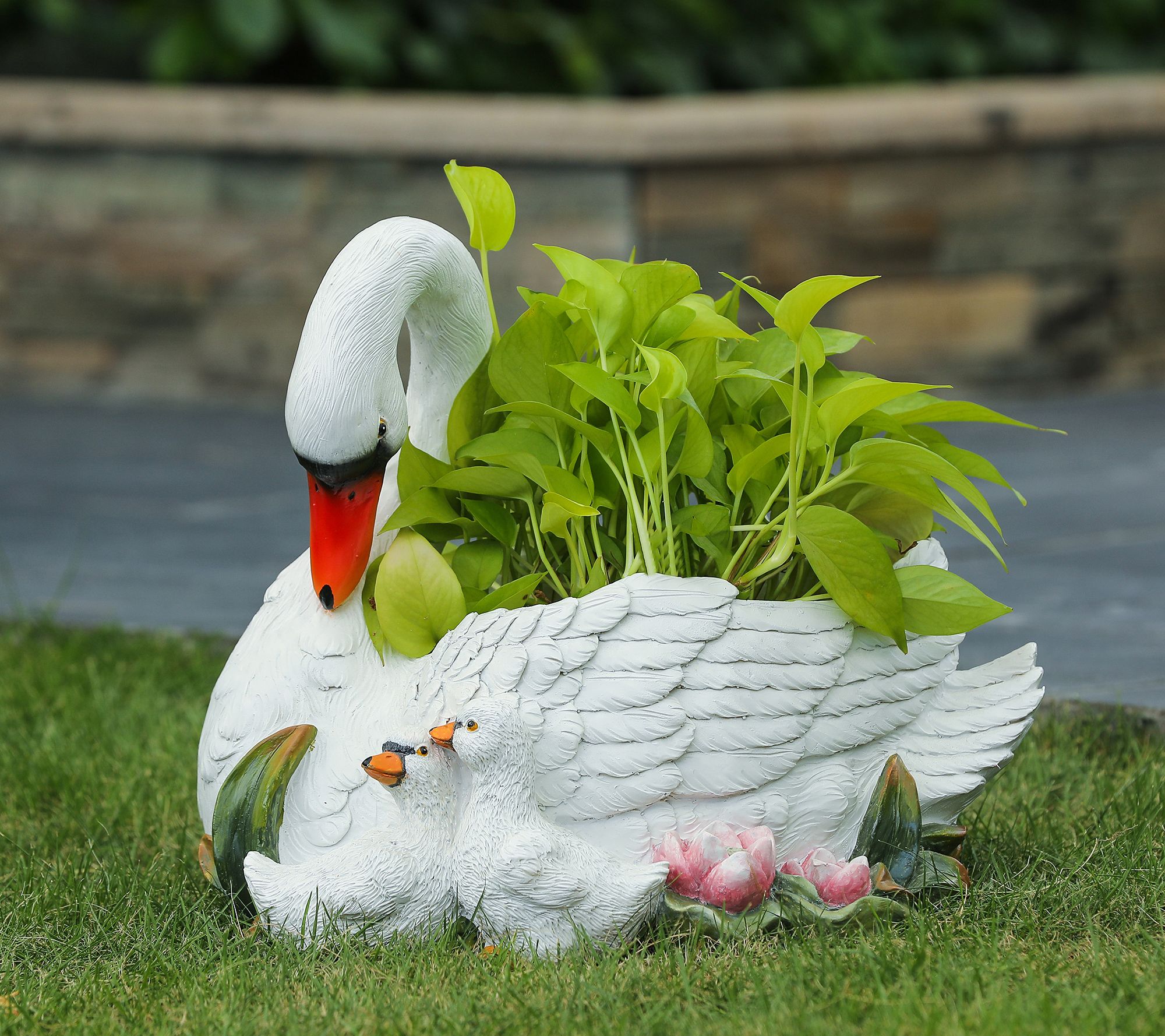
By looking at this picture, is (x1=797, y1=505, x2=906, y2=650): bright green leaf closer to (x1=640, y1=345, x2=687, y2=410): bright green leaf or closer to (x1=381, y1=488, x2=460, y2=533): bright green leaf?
(x1=640, y1=345, x2=687, y2=410): bright green leaf

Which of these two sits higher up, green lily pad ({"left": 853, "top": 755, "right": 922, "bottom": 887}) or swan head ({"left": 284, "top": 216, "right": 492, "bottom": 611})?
swan head ({"left": 284, "top": 216, "right": 492, "bottom": 611})

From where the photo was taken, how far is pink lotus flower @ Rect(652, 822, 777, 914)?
1.67 metres

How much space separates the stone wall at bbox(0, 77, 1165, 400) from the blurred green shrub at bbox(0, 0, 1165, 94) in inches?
23.5

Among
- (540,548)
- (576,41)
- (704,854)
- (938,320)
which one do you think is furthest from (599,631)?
(576,41)

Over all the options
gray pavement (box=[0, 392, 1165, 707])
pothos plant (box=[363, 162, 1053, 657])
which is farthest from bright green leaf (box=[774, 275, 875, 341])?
gray pavement (box=[0, 392, 1165, 707])

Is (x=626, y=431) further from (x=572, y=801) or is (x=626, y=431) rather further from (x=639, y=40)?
(x=639, y=40)

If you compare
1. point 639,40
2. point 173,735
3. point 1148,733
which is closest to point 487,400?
point 173,735

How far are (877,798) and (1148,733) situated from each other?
99cm

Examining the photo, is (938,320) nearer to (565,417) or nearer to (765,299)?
(765,299)

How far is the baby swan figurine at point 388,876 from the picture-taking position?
66.5 inches

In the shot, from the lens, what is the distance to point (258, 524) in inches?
169

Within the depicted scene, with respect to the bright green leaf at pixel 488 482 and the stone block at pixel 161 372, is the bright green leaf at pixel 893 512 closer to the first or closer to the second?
the bright green leaf at pixel 488 482

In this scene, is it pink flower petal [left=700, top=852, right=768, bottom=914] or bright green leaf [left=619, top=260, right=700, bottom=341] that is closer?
pink flower petal [left=700, top=852, right=768, bottom=914]

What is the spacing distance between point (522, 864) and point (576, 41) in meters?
5.37
